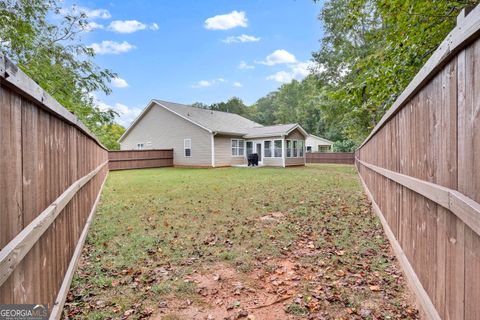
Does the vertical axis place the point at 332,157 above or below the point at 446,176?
below

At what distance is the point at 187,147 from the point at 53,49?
12550mm

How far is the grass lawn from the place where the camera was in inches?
94.3

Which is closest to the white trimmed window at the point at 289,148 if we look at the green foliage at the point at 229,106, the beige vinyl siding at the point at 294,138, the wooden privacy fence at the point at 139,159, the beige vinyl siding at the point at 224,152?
the beige vinyl siding at the point at 294,138

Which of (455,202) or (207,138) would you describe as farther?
(207,138)

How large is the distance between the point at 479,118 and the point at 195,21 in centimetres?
2104

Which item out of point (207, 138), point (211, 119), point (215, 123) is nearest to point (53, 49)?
point (207, 138)

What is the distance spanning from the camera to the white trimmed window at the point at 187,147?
1962 cm

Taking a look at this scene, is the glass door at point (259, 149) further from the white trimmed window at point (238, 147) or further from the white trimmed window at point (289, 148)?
the white trimmed window at point (289, 148)

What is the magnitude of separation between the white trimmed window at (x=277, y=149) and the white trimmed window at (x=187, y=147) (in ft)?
20.0

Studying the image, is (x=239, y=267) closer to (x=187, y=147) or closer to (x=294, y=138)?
(x=187, y=147)

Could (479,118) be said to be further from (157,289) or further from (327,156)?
(327,156)

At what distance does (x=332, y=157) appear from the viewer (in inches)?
1050

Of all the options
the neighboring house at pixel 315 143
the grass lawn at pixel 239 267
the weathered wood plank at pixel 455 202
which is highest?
the neighboring house at pixel 315 143

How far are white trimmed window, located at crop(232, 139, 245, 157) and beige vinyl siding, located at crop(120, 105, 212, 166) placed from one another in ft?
8.20
